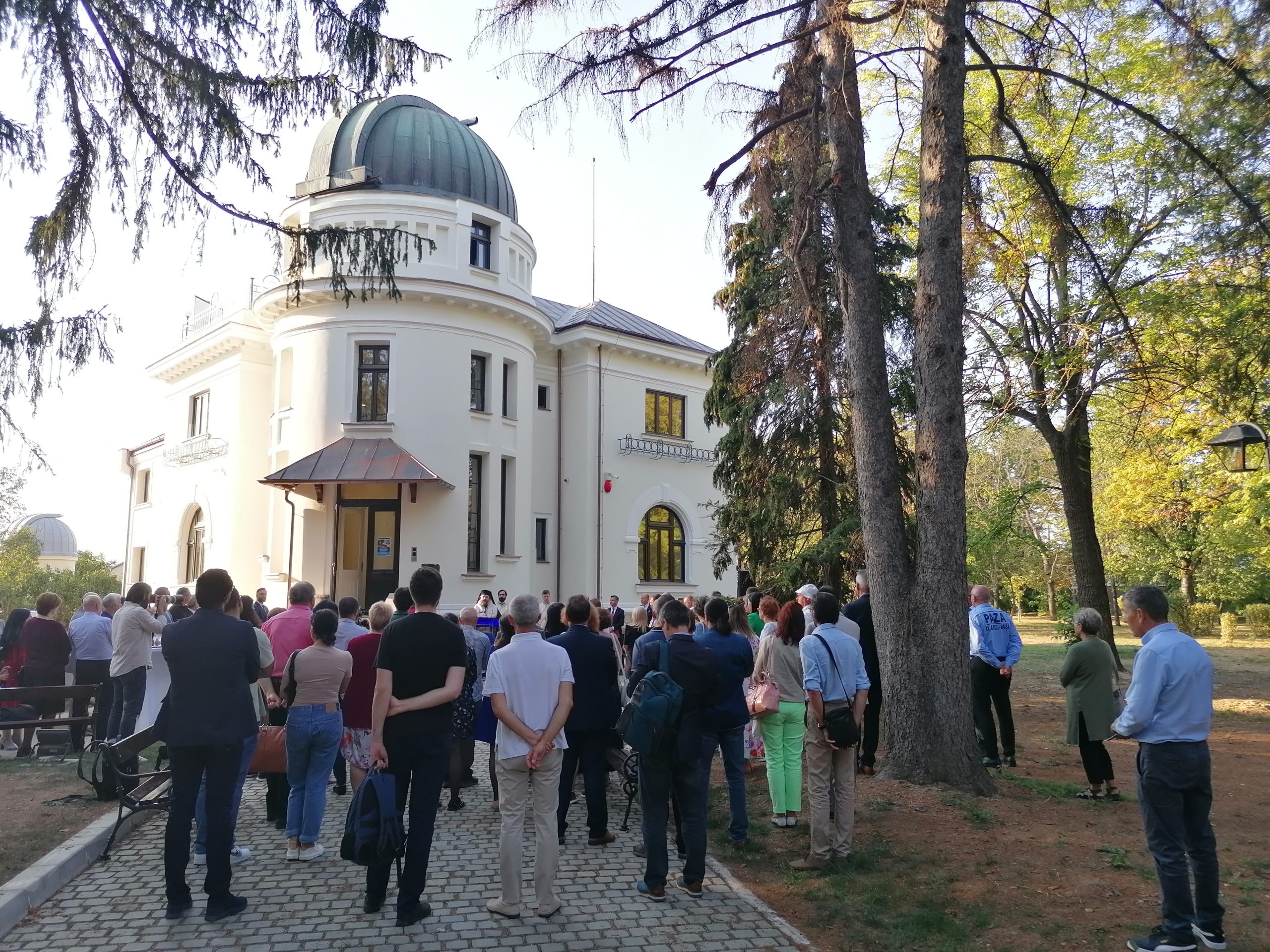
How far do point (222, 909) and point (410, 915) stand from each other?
1.12 meters

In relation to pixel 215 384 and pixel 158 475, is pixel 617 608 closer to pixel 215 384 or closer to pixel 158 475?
pixel 215 384

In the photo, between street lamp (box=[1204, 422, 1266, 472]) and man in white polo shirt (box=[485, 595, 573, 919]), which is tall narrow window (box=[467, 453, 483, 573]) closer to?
street lamp (box=[1204, 422, 1266, 472])

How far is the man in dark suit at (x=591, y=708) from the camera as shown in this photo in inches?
271

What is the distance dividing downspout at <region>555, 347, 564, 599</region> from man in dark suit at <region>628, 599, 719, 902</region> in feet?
69.8

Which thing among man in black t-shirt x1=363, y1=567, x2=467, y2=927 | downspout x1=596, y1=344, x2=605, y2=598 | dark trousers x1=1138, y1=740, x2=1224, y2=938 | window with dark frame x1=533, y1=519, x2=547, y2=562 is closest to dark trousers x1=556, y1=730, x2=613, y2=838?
man in black t-shirt x1=363, y1=567, x2=467, y2=927

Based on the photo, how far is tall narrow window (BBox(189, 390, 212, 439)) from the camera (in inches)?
1126

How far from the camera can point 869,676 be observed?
9.20 m

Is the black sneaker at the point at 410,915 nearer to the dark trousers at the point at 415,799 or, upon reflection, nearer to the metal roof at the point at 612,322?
the dark trousers at the point at 415,799

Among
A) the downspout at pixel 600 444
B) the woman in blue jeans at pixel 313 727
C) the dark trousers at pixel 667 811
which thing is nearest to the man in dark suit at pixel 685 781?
the dark trousers at pixel 667 811

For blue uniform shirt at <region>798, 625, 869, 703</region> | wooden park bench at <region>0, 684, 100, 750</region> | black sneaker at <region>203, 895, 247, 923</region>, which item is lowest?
black sneaker at <region>203, 895, 247, 923</region>

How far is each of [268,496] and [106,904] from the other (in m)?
21.3

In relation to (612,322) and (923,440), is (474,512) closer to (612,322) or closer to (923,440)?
(612,322)

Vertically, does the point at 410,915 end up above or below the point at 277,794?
below

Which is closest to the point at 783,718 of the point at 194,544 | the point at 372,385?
the point at 372,385
